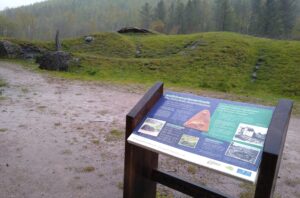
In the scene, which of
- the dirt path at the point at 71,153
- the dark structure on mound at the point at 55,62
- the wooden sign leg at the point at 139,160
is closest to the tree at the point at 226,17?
the dark structure on mound at the point at 55,62

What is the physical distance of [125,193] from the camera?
2891 mm

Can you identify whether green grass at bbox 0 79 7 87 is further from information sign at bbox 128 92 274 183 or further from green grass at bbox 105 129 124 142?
information sign at bbox 128 92 274 183

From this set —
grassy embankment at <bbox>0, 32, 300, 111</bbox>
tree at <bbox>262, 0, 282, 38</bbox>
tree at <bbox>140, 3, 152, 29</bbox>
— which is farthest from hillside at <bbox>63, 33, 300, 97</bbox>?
tree at <bbox>140, 3, 152, 29</bbox>

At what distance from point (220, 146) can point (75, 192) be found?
7.37 ft

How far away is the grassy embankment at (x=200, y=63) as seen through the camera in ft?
49.8

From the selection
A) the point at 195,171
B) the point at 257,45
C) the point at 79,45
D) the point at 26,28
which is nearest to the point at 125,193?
the point at 195,171

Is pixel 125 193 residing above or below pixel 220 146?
below

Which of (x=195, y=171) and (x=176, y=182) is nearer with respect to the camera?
(x=176, y=182)

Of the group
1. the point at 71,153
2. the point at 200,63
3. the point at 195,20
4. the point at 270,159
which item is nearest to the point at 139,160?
the point at 270,159

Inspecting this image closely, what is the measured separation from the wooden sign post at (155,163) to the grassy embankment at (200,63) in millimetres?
9772

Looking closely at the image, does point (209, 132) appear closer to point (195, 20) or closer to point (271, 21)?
point (271, 21)

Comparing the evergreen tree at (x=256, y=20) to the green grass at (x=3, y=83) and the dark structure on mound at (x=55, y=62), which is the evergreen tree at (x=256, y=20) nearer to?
the dark structure on mound at (x=55, y=62)

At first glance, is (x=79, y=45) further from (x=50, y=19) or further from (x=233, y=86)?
(x=50, y=19)

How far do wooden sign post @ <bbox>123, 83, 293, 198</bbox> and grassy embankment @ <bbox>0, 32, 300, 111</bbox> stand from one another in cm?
977
